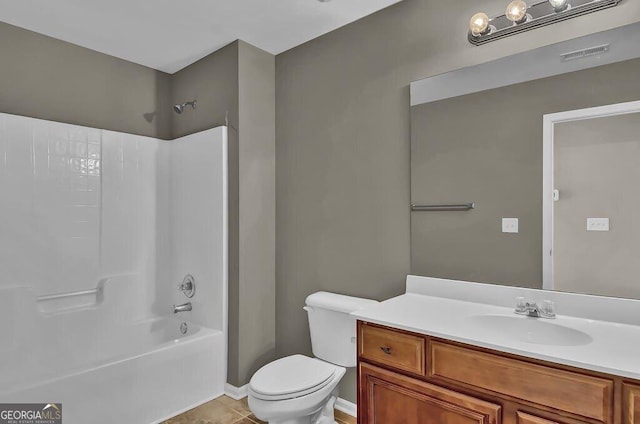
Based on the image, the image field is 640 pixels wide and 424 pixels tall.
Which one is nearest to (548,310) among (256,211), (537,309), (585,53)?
(537,309)

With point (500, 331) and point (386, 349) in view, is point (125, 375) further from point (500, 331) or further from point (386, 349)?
point (500, 331)

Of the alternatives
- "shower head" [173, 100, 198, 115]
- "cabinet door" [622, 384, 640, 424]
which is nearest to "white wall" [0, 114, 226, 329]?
"shower head" [173, 100, 198, 115]

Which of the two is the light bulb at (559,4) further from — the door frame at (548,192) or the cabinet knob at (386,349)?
the cabinet knob at (386,349)

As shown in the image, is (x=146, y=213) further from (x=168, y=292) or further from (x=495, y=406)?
(x=495, y=406)

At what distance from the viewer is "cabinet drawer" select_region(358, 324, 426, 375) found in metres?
1.51

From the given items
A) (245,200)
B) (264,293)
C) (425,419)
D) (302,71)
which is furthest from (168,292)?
(425,419)

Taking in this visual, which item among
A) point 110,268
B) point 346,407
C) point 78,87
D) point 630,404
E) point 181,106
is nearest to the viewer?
point 630,404

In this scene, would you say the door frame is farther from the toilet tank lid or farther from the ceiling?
the ceiling

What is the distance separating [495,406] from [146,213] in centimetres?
278

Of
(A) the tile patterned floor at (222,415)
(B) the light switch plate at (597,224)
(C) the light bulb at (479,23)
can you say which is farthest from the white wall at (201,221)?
(B) the light switch plate at (597,224)

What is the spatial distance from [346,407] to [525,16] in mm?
2356

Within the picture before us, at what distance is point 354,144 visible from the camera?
2436 millimetres

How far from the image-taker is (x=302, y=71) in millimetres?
2742

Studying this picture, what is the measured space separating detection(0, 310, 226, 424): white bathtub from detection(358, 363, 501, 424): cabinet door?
1340mm
